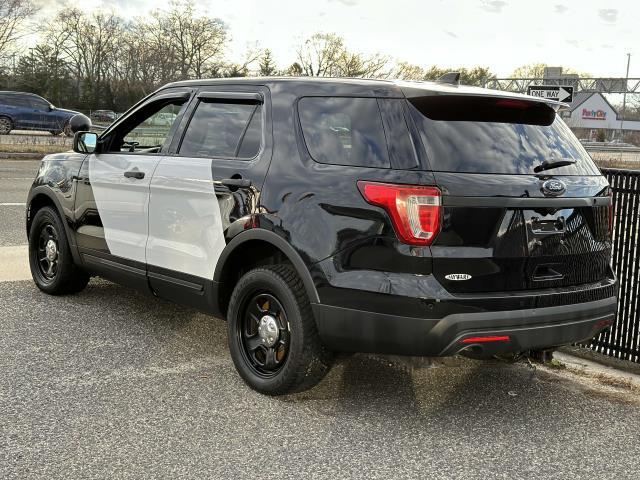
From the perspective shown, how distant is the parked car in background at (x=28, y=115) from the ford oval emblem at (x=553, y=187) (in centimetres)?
2703

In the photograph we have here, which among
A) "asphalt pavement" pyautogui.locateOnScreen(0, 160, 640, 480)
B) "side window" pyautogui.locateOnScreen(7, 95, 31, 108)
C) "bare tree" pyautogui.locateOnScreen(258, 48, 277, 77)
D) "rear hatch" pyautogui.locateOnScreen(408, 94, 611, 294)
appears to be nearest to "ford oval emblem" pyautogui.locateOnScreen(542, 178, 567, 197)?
"rear hatch" pyautogui.locateOnScreen(408, 94, 611, 294)

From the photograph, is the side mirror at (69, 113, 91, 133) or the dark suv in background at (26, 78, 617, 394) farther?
the side mirror at (69, 113, 91, 133)

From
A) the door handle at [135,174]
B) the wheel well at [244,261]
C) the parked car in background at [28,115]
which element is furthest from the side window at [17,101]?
the wheel well at [244,261]

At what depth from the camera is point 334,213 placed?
3.52 meters

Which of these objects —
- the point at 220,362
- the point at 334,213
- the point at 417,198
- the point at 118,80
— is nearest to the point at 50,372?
the point at 220,362

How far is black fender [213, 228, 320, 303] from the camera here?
11.8ft

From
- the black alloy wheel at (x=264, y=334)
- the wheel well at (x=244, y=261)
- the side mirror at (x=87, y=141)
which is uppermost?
the side mirror at (x=87, y=141)

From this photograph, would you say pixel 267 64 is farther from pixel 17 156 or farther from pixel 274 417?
pixel 274 417

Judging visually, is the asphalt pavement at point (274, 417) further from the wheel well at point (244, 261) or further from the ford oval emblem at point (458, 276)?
the ford oval emblem at point (458, 276)

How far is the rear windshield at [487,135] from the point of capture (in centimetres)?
342

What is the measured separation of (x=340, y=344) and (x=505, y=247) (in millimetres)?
942

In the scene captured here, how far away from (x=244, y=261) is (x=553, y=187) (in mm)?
1805

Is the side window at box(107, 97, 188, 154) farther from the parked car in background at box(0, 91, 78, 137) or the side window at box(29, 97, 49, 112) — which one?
the side window at box(29, 97, 49, 112)

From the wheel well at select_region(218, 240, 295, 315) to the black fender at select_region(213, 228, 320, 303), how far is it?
29 mm
